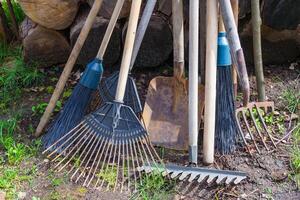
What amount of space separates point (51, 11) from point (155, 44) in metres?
0.63

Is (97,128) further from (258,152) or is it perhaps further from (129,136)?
(258,152)

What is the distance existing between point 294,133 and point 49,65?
5.08 ft

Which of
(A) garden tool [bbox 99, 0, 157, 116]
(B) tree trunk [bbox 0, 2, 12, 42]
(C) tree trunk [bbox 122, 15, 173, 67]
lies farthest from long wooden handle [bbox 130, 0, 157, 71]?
(B) tree trunk [bbox 0, 2, 12, 42]

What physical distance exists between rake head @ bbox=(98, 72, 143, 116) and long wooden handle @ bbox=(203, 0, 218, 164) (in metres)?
0.36

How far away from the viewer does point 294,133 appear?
2.66 m

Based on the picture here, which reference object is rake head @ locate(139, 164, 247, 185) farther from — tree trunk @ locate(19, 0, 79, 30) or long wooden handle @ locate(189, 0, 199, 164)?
tree trunk @ locate(19, 0, 79, 30)

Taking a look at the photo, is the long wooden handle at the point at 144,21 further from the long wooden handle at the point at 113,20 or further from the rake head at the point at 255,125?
the rake head at the point at 255,125

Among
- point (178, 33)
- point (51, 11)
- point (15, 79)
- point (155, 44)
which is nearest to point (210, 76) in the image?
point (178, 33)

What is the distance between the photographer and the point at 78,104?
2619mm

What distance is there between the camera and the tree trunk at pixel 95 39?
2.86 metres

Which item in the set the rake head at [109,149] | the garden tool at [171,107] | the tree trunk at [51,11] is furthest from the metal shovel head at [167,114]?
the tree trunk at [51,11]

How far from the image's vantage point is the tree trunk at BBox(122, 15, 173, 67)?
9.41 ft

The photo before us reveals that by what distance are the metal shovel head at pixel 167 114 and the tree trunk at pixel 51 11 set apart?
2.18 feet

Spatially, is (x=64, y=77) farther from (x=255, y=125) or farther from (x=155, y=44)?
(x=255, y=125)
